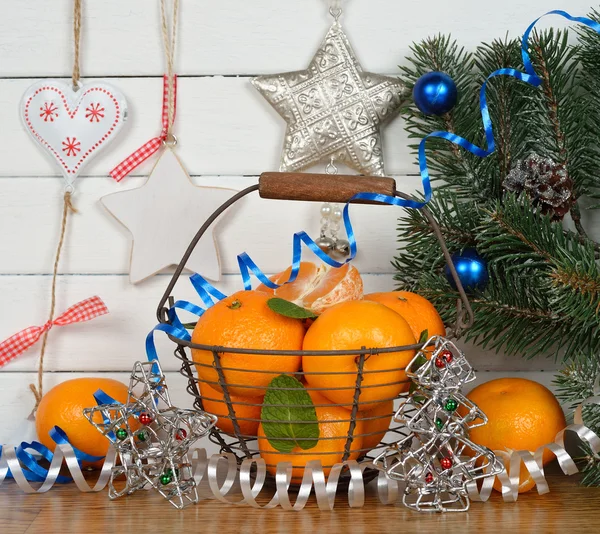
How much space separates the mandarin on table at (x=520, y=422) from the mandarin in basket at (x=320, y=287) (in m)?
0.20

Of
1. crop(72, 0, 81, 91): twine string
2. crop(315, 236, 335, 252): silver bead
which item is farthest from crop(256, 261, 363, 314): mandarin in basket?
crop(72, 0, 81, 91): twine string

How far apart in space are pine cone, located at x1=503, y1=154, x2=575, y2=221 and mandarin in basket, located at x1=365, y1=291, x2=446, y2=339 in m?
0.19

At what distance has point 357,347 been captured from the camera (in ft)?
2.21

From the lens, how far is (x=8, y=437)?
0.98 metres

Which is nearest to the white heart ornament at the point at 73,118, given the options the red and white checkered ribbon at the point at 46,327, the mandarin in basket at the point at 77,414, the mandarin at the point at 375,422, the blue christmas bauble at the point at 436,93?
the red and white checkered ribbon at the point at 46,327

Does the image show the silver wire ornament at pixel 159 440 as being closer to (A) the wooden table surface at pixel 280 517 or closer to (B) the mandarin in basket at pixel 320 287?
(A) the wooden table surface at pixel 280 517

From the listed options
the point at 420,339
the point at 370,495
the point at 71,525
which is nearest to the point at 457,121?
the point at 420,339

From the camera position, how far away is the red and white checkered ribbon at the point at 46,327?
95cm

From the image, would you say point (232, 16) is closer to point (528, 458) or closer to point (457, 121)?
point (457, 121)

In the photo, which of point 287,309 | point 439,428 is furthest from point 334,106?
point 439,428

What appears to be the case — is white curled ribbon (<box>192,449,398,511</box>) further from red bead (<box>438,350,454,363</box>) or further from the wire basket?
red bead (<box>438,350,454,363</box>)

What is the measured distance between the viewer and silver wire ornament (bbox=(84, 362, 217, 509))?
695mm

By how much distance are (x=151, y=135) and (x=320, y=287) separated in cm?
37

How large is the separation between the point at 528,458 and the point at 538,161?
33 centimetres
